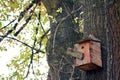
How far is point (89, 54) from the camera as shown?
2.55m

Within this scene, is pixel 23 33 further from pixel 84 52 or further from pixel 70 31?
pixel 84 52

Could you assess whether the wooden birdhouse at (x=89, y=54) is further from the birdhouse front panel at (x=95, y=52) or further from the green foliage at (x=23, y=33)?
the green foliage at (x=23, y=33)

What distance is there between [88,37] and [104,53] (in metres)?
0.18

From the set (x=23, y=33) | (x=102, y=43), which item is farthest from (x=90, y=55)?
(x=23, y=33)

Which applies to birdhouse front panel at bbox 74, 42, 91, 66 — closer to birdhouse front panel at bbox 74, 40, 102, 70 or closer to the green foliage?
birdhouse front panel at bbox 74, 40, 102, 70

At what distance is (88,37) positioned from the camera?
2590 mm

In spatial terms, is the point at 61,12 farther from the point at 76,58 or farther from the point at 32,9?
the point at 76,58

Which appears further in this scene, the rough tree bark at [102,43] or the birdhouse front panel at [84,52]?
the birdhouse front panel at [84,52]

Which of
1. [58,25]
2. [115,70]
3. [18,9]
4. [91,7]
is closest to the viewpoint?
[115,70]

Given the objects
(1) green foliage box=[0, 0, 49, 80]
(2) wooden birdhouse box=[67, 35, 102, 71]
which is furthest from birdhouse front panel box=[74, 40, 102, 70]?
(1) green foliage box=[0, 0, 49, 80]

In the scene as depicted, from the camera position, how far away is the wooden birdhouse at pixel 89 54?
251 centimetres

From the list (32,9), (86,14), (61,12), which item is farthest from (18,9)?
(86,14)

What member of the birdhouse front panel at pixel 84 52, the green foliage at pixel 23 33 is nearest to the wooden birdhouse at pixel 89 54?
the birdhouse front panel at pixel 84 52

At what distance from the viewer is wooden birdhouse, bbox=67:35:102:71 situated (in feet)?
8.24
